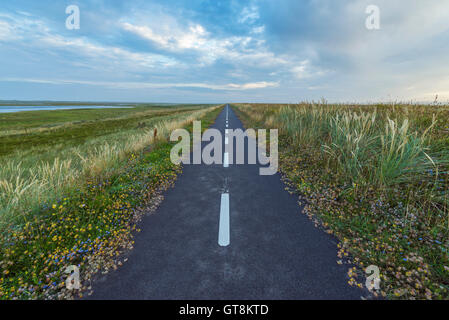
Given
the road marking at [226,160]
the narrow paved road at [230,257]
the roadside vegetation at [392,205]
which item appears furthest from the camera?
the road marking at [226,160]

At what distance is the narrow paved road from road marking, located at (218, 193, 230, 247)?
2 centimetres

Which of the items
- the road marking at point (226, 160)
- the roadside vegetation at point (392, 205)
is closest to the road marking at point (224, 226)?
the roadside vegetation at point (392, 205)

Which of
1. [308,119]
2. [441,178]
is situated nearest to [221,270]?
[441,178]

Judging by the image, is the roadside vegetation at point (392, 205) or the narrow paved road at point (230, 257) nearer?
the narrow paved road at point (230, 257)

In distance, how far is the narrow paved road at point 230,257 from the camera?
216cm

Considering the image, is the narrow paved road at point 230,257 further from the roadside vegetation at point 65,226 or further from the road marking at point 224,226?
the roadside vegetation at point 65,226

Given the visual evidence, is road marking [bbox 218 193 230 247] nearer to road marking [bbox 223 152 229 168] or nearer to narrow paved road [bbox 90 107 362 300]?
narrow paved road [bbox 90 107 362 300]

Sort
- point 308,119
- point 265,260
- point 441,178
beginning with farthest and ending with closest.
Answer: point 308,119, point 441,178, point 265,260

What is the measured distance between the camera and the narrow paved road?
7.09 ft

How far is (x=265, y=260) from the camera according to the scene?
2617 mm

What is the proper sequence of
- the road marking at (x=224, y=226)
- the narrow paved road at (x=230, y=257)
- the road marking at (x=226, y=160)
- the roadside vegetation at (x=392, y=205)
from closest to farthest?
1. the narrow paved road at (x=230, y=257)
2. the roadside vegetation at (x=392, y=205)
3. the road marking at (x=224, y=226)
4. the road marking at (x=226, y=160)

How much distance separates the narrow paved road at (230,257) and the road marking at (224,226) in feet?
0.06
